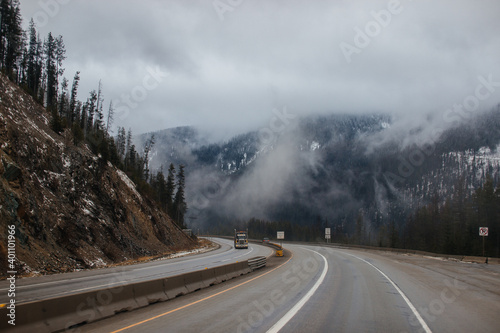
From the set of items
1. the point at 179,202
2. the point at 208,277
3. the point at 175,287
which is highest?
the point at 179,202

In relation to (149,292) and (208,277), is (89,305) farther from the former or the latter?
(208,277)

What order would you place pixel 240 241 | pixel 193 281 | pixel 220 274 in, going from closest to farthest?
pixel 193 281, pixel 220 274, pixel 240 241

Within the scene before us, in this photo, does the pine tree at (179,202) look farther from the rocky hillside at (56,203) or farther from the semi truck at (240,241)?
the rocky hillside at (56,203)

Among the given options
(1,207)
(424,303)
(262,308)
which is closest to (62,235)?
(1,207)

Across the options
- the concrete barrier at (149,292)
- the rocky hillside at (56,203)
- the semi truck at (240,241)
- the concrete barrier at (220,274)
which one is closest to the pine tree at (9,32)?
the rocky hillside at (56,203)

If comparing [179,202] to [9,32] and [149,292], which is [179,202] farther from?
[149,292]

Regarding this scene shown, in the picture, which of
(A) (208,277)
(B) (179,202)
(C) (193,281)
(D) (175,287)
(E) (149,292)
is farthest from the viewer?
(B) (179,202)

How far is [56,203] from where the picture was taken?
1189 inches

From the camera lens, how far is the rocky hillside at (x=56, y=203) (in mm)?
23266

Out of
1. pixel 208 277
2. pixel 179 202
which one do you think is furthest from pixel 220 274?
pixel 179 202

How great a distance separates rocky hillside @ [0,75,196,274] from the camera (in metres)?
23.3

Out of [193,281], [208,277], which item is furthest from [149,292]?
[208,277]

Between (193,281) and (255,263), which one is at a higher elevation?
(193,281)

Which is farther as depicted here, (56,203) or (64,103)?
(64,103)
